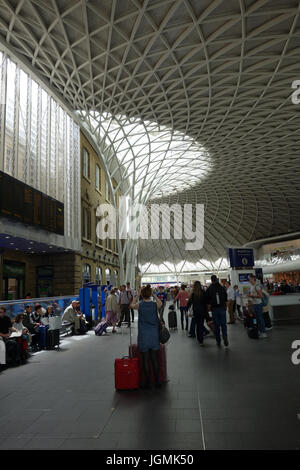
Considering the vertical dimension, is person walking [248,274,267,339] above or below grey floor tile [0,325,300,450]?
above

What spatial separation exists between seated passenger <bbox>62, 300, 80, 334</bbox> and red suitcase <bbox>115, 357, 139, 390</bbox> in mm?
8661

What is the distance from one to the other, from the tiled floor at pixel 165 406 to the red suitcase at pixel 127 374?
184mm

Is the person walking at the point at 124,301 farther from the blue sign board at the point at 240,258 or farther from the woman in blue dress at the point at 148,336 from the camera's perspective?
the woman in blue dress at the point at 148,336

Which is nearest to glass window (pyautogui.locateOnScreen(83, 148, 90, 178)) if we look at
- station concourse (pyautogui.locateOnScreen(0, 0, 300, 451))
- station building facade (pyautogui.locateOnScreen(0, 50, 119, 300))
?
station building facade (pyautogui.locateOnScreen(0, 50, 119, 300))

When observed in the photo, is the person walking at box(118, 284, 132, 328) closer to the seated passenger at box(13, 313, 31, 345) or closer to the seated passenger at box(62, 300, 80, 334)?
the seated passenger at box(62, 300, 80, 334)

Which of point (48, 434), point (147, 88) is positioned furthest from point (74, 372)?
point (147, 88)

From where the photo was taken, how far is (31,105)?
2111 centimetres

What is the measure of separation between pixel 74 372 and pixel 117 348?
311 centimetres

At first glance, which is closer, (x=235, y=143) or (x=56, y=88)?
(x=56, y=88)

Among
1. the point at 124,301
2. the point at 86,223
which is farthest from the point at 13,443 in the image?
the point at 86,223

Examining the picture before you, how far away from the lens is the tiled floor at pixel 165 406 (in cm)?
376

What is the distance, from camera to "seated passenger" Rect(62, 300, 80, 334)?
46.3 feet

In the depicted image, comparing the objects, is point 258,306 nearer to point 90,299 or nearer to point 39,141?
point 90,299
